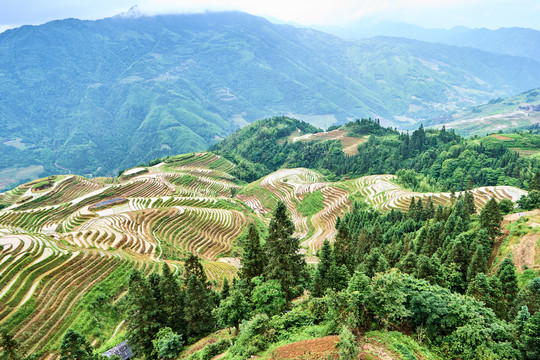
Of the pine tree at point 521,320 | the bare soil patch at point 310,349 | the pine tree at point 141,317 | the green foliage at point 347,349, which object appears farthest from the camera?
the pine tree at point 141,317

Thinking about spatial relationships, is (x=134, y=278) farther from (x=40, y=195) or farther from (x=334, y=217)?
(x=40, y=195)

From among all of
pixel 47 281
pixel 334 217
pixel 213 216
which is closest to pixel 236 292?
pixel 47 281

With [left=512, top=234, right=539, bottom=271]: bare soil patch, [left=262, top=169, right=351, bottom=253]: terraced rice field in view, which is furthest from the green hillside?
[left=262, top=169, right=351, bottom=253]: terraced rice field

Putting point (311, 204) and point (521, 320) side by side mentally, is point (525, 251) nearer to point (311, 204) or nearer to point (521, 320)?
point (521, 320)

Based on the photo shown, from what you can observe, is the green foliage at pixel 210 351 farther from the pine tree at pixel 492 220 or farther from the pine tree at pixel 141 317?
the pine tree at pixel 492 220

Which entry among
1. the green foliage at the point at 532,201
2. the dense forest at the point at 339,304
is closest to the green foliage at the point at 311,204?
the green foliage at the point at 532,201

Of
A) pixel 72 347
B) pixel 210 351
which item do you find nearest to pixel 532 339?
pixel 210 351

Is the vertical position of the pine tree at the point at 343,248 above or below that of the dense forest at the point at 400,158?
above

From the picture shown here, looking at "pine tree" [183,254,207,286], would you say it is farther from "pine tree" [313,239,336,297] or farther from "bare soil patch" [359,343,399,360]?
"bare soil patch" [359,343,399,360]
